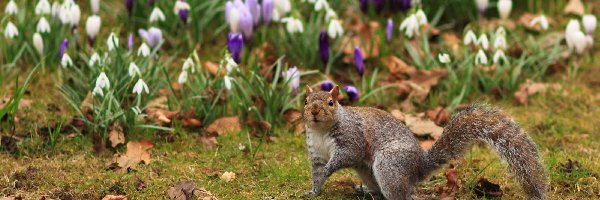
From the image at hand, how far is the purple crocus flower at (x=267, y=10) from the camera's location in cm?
708

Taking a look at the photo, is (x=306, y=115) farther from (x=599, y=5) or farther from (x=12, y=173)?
(x=599, y=5)

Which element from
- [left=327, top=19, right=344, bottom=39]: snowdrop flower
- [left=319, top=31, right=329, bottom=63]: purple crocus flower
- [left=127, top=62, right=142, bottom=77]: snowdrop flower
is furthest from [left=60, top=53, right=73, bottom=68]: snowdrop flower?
[left=327, top=19, right=344, bottom=39]: snowdrop flower

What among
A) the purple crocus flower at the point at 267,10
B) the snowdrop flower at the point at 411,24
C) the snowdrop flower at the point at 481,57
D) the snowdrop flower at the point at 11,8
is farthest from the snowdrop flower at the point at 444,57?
the snowdrop flower at the point at 11,8

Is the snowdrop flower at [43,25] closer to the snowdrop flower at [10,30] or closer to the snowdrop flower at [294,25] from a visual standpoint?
the snowdrop flower at [10,30]

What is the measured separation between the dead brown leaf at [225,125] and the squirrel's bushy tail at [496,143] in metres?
1.78

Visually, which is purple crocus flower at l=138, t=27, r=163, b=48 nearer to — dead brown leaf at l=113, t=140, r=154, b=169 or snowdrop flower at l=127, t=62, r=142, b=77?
snowdrop flower at l=127, t=62, r=142, b=77

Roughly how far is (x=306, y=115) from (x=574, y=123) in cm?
281

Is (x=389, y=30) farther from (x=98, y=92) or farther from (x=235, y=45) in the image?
(x=98, y=92)

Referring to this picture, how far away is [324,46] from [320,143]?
198cm

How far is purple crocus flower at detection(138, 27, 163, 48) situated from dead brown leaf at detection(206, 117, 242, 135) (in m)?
0.97

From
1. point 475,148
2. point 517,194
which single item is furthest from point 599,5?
point 517,194

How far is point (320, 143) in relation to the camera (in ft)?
16.2

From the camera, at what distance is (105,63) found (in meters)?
6.19

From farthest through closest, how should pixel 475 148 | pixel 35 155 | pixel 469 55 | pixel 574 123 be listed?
pixel 469 55 < pixel 574 123 < pixel 475 148 < pixel 35 155
